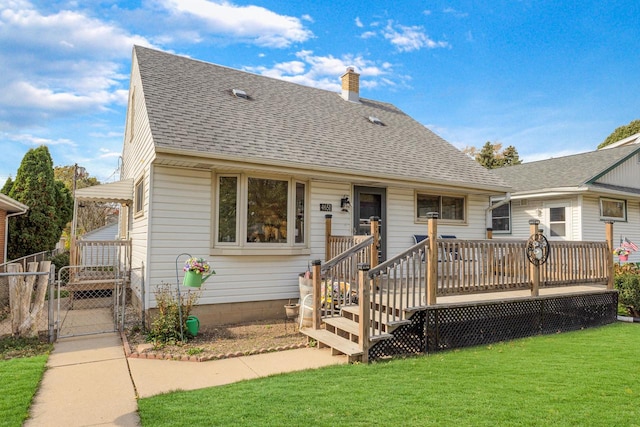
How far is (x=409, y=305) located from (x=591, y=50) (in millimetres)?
15305

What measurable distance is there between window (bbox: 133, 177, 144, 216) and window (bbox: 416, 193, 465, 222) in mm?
6440

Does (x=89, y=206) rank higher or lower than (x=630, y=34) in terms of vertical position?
lower

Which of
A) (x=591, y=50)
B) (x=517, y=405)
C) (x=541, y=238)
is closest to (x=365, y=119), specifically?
(x=541, y=238)

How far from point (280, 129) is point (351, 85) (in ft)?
16.3

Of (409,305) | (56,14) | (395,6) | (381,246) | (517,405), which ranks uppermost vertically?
(395,6)

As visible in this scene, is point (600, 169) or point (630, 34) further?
point (630, 34)

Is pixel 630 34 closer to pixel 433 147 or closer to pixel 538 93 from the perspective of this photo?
pixel 538 93

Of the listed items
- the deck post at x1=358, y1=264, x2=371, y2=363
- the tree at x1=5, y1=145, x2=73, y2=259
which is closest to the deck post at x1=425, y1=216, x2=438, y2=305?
the deck post at x1=358, y1=264, x2=371, y2=363

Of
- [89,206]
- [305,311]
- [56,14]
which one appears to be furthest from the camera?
[89,206]

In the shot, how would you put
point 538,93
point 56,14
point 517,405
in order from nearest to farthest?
point 517,405 < point 56,14 < point 538,93

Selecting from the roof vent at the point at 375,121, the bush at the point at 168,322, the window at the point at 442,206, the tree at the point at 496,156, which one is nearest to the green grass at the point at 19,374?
the bush at the point at 168,322

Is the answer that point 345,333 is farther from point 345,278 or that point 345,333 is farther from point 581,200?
point 581,200

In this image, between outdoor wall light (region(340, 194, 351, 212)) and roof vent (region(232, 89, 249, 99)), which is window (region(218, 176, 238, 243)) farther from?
roof vent (region(232, 89, 249, 99))

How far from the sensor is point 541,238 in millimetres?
6648
